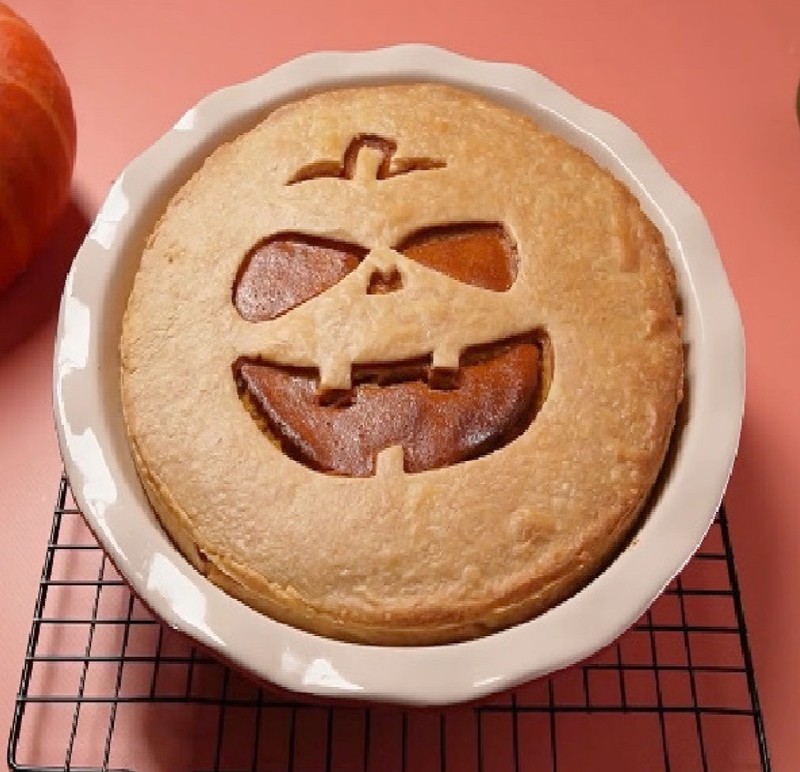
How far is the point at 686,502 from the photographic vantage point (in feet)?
2.98

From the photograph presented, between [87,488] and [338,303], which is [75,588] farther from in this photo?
[338,303]

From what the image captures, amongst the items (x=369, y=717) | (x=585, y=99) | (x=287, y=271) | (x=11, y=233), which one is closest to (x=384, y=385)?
(x=287, y=271)

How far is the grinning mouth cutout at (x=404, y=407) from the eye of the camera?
0.91m

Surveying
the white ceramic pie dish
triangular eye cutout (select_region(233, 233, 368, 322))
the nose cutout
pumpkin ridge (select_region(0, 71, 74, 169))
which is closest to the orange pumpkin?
pumpkin ridge (select_region(0, 71, 74, 169))

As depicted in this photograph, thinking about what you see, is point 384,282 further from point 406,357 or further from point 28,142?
point 28,142

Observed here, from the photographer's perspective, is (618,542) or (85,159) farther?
(85,159)

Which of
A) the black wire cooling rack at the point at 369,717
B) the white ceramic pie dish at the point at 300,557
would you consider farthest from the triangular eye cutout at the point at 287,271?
the black wire cooling rack at the point at 369,717

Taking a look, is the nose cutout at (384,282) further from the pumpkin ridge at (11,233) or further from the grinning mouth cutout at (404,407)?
the pumpkin ridge at (11,233)

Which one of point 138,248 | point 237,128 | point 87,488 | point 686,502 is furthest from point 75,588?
point 686,502

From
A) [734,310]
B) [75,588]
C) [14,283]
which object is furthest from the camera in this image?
[14,283]

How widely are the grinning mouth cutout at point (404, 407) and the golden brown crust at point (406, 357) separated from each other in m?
0.01

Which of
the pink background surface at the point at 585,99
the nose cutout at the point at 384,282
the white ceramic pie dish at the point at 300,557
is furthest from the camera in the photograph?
the pink background surface at the point at 585,99

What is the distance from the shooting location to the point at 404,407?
0.92 m

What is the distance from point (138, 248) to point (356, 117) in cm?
24
